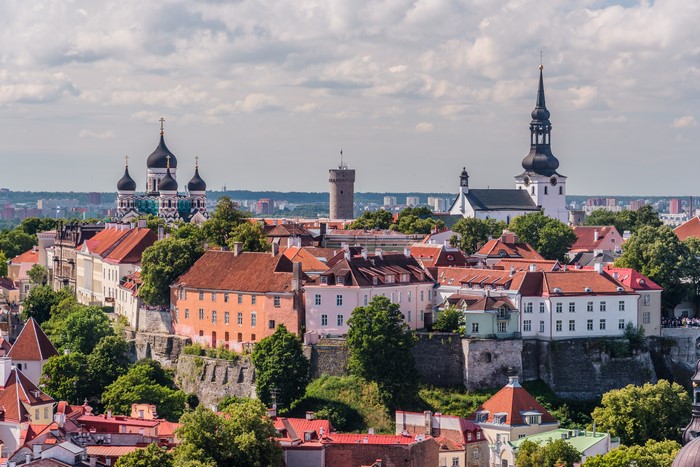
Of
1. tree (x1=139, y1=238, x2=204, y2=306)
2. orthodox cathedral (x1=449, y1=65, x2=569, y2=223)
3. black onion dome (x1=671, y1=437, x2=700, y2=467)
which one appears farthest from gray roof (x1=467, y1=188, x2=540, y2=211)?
black onion dome (x1=671, y1=437, x2=700, y2=467)

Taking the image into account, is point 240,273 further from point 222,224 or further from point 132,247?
point 132,247

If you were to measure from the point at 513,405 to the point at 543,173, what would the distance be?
93.4 m

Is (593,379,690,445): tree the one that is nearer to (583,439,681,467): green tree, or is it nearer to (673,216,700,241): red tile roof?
(583,439,681,467): green tree

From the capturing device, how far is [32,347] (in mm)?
89500

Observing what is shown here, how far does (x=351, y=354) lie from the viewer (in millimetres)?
81750

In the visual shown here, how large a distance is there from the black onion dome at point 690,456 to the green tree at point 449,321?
29.8m

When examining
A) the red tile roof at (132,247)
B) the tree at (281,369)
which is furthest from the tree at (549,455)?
the red tile roof at (132,247)

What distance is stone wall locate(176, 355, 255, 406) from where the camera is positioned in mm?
85000

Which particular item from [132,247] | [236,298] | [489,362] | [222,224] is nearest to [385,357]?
[489,362]

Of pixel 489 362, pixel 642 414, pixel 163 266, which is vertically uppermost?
pixel 163 266

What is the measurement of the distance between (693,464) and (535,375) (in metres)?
29.9

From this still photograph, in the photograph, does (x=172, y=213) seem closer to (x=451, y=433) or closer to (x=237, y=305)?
(x=237, y=305)

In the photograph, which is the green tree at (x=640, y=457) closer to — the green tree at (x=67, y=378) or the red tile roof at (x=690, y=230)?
the green tree at (x=67, y=378)

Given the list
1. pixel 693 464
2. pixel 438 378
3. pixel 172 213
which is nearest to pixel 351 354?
pixel 438 378
